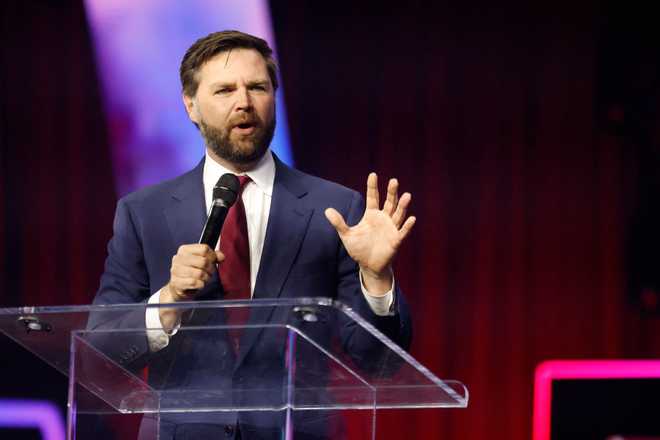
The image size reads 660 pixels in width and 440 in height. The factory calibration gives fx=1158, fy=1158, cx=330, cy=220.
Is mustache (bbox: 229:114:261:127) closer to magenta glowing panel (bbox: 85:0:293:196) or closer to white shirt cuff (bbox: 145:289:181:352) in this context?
white shirt cuff (bbox: 145:289:181:352)

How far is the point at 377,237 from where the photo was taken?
2.05 meters

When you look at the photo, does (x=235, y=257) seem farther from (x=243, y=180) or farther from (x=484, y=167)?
(x=484, y=167)

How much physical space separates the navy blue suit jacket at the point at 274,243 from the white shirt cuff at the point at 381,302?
0.11ft

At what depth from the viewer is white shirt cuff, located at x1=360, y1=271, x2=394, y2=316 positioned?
207 cm

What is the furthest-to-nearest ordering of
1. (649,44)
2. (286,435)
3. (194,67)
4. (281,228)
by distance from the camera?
(649,44) → (194,67) → (281,228) → (286,435)

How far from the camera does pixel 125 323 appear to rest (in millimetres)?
1737

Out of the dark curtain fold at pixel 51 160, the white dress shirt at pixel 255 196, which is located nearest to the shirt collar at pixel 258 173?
the white dress shirt at pixel 255 196

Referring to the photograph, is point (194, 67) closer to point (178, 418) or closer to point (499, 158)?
point (178, 418)

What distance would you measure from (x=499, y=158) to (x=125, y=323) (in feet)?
8.83

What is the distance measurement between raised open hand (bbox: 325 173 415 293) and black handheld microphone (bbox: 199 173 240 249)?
0.17 metres

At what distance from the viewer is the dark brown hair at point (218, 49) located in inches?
94.7

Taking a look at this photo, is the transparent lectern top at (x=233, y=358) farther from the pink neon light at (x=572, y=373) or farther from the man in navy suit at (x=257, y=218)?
the pink neon light at (x=572, y=373)

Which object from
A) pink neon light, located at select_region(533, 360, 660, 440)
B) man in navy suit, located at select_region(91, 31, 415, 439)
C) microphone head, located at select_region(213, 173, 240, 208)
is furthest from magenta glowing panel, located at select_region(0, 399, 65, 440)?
microphone head, located at select_region(213, 173, 240, 208)

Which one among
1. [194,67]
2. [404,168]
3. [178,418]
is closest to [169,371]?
[178,418]
